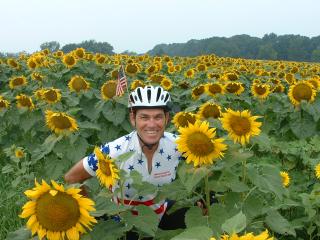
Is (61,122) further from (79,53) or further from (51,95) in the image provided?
(79,53)

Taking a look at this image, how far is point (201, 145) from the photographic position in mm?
2879

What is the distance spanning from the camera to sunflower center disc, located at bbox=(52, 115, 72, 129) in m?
4.41

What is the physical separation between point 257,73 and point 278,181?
29.5 feet

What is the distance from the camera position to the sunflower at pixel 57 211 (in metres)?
2.44

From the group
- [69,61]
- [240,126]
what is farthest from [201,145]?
[69,61]

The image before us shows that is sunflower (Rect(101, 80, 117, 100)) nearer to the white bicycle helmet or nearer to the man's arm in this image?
the white bicycle helmet

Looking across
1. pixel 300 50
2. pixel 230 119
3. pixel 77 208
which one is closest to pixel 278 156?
pixel 230 119

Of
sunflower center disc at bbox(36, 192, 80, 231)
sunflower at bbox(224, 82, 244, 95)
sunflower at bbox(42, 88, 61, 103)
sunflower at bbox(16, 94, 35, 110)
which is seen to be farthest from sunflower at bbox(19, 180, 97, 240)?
sunflower at bbox(224, 82, 244, 95)

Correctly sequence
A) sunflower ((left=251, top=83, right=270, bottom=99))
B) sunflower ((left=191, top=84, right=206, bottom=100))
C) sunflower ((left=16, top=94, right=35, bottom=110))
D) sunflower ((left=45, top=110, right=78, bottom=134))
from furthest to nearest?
sunflower ((left=251, top=83, right=270, bottom=99))
sunflower ((left=191, top=84, right=206, bottom=100))
sunflower ((left=16, top=94, right=35, bottom=110))
sunflower ((left=45, top=110, right=78, bottom=134))

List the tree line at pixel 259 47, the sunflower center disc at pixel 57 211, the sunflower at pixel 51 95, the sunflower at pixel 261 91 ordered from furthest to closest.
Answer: the tree line at pixel 259 47, the sunflower at pixel 261 91, the sunflower at pixel 51 95, the sunflower center disc at pixel 57 211

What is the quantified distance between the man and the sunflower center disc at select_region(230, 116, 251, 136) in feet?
2.82

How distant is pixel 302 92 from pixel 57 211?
4683 millimetres

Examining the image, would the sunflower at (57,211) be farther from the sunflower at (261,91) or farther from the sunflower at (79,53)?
the sunflower at (79,53)

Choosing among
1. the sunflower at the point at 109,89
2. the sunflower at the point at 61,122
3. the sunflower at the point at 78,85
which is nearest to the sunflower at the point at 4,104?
the sunflower at the point at 78,85
